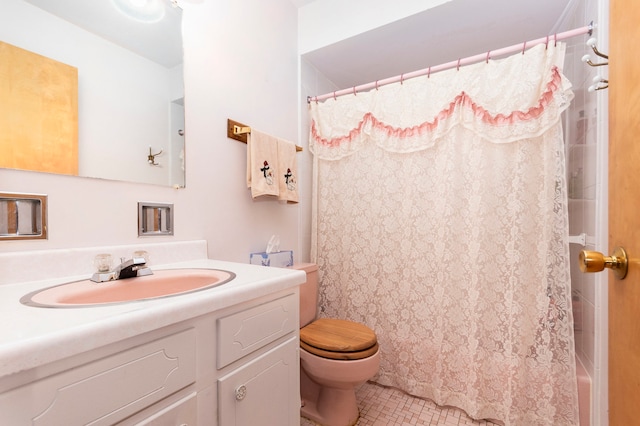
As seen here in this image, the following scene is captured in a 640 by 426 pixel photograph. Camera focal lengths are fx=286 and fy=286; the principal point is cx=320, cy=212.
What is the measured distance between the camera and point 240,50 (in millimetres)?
1563

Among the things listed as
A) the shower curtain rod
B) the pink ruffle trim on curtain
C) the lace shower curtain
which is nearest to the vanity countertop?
the lace shower curtain

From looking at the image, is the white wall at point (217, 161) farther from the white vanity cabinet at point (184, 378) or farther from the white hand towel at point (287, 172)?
the white vanity cabinet at point (184, 378)

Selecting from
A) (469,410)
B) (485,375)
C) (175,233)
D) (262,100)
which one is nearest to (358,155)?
(262,100)

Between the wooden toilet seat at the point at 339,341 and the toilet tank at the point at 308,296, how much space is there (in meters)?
0.06

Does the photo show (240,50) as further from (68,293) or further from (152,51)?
(68,293)

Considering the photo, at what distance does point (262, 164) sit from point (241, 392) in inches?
42.1

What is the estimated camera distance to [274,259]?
5.43 ft

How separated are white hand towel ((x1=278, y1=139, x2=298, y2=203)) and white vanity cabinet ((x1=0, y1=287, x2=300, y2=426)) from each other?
78 centimetres

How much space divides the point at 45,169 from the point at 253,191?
0.78 metres

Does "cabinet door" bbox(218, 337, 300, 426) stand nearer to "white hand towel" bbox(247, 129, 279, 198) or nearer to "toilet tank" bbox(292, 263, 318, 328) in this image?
"toilet tank" bbox(292, 263, 318, 328)

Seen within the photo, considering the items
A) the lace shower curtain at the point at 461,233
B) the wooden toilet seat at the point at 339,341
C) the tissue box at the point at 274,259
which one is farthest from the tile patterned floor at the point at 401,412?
the tissue box at the point at 274,259

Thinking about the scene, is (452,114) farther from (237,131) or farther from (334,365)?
(334,365)

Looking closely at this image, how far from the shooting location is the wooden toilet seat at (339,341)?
1356 millimetres

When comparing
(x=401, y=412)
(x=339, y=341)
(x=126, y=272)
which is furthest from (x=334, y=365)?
(x=126, y=272)
